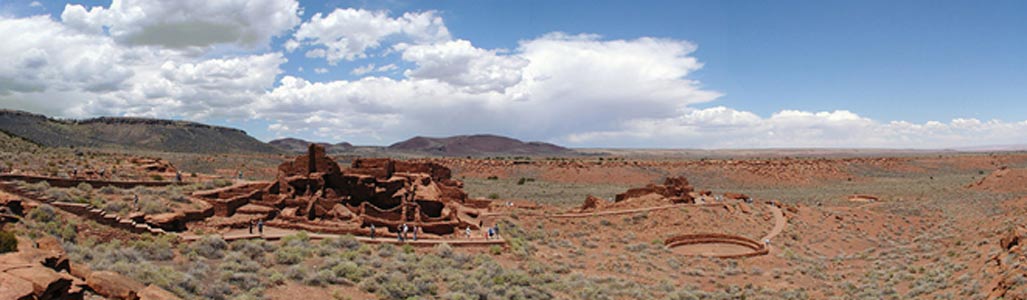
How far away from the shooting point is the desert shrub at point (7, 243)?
9.88 meters

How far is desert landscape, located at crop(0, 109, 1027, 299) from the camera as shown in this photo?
14.2 meters

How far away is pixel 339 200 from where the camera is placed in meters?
25.1

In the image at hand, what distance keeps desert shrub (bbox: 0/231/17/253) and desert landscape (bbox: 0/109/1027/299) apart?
0.02 meters

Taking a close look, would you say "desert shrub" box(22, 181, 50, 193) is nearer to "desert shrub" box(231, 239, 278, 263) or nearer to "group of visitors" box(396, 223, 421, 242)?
"desert shrub" box(231, 239, 278, 263)

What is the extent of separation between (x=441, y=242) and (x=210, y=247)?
720 cm

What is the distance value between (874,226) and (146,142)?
366ft

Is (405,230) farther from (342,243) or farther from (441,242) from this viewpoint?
(342,243)

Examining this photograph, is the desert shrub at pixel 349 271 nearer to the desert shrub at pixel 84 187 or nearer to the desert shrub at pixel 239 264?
the desert shrub at pixel 239 264

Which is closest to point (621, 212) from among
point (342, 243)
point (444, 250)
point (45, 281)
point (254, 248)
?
point (444, 250)

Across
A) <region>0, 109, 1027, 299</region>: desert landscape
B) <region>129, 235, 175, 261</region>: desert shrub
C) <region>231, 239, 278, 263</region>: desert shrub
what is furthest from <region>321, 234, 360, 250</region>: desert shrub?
<region>129, 235, 175, 261</region>: desert shrub

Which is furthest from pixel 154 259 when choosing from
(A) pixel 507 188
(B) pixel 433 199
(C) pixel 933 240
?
(A) pixel 507 188

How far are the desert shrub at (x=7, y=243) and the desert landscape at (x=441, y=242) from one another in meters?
0.02

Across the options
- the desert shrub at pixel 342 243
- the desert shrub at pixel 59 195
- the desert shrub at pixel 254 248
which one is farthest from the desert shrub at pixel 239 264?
the desert shrub at pixel 59 195

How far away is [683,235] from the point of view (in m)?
29.2
